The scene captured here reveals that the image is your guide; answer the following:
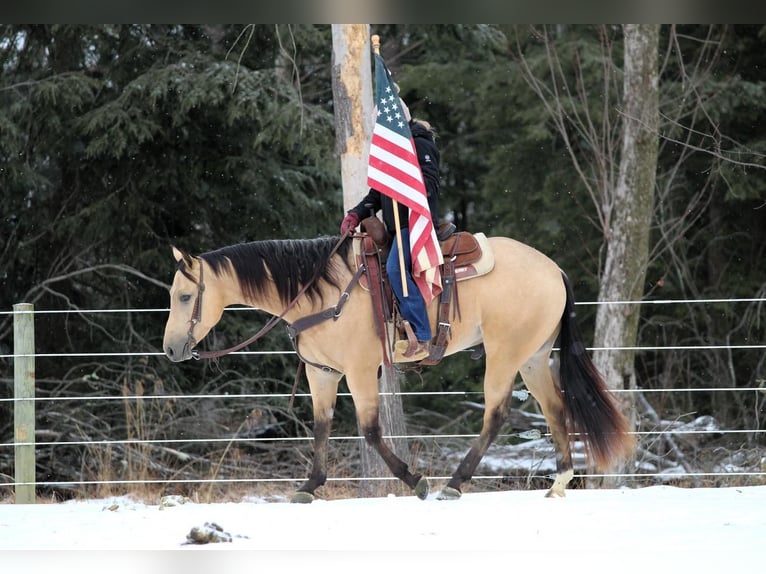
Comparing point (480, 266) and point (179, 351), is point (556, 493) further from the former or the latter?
point (179, 351)

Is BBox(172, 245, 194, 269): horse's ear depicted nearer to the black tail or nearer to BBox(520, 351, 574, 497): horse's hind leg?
BBox(520, 351, 574, 497): horse's hind leg

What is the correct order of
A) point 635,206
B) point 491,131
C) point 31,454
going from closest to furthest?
point 31,454, point 635,206, point 491,131

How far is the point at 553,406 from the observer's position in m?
5.39

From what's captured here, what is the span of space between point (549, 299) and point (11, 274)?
6.99 meters

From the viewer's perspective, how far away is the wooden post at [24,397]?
6.04m

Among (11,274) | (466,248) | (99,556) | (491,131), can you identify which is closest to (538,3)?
(466,248)

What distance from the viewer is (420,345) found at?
196 inches

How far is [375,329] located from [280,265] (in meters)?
0.62

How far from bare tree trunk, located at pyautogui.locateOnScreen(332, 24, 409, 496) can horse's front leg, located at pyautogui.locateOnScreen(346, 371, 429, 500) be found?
1.48 m

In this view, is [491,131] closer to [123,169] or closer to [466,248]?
[123,169]

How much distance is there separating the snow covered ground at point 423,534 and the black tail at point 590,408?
0.29 m

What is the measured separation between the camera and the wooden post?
6.04 metres

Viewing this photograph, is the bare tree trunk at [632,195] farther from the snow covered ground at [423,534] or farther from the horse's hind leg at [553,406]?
the horse's hind leg at [553,406]

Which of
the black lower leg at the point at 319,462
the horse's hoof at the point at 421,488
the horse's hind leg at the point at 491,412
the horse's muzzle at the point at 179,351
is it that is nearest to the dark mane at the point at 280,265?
the horse's muzzle at the point at 179,351
